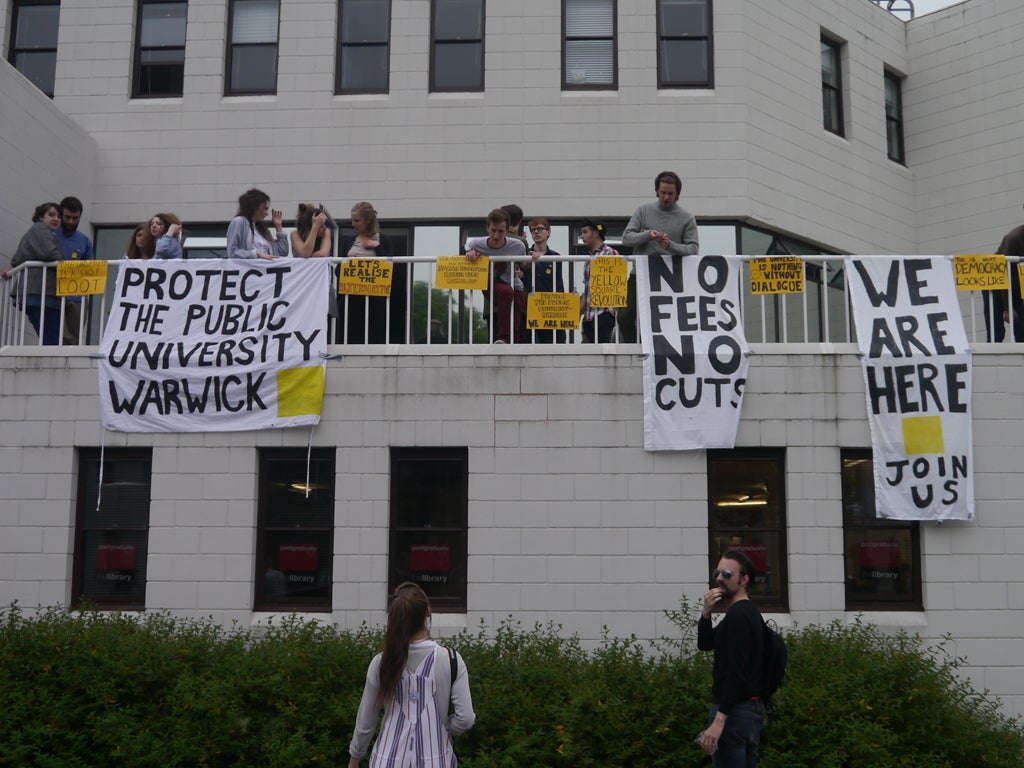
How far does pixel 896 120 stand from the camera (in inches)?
671

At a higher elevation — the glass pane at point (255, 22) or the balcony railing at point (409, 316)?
the glass pane at point (255, 22)

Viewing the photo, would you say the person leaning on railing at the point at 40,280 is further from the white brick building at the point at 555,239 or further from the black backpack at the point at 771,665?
the black backpack at the point at 771,665

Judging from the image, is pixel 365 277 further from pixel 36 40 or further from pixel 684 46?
pixel 36 40

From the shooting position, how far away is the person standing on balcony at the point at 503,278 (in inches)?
423

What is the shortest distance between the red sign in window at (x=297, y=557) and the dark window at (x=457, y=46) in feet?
22.7

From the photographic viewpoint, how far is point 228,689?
8.73 m

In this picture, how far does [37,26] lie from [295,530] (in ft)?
29.4

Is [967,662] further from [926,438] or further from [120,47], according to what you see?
[120,47]

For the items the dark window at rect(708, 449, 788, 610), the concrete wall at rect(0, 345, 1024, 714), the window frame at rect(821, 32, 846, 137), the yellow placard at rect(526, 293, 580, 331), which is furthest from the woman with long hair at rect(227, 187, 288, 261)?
the window frame at rect(821, 32, 846, 137)

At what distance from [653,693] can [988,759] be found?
2668 mm

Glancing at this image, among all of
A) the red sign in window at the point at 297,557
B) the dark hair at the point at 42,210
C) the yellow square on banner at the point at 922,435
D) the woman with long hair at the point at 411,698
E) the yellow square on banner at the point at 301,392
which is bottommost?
the woman with long hair at the point at 411,698

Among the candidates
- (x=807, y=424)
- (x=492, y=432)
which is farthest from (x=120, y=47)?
(x=807, y=424)

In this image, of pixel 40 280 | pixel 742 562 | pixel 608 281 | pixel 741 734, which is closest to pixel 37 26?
pixel 40 280

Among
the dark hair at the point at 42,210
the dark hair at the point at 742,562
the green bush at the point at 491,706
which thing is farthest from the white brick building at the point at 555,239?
the dark hair at the point at 742,562
